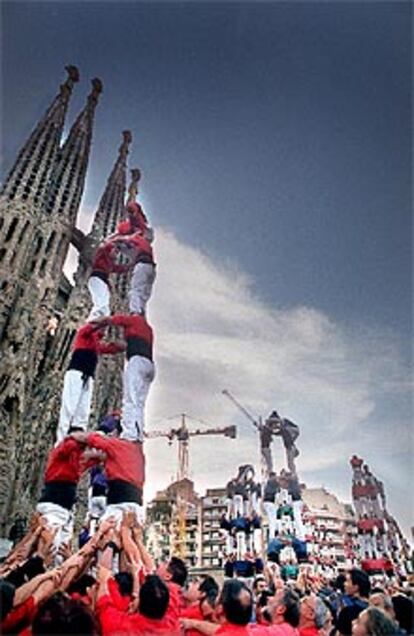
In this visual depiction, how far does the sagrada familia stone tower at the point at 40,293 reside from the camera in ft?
65.9

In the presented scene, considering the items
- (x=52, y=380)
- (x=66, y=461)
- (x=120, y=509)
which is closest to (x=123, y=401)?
(x=66, y=461)

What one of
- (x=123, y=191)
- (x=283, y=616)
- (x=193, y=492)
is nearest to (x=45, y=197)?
(x=123, y=191)

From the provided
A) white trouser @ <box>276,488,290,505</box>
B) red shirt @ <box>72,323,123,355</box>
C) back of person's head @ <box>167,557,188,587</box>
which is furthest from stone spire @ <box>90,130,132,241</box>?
back of person's head @ <box>167,557,188,587</box>

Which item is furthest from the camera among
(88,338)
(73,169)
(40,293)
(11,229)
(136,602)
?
(73,169)

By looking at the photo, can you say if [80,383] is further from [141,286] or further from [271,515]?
[271,515]

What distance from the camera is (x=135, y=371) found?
6477 millimetres

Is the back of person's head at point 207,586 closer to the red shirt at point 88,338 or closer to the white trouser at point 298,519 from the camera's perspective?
the red shirt at point 88,338

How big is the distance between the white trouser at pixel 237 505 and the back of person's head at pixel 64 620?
16.5 metres

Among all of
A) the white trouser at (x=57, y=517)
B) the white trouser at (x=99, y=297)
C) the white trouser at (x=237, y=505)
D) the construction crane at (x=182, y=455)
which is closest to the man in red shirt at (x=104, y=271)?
the white trouser at (x=99, y=297)

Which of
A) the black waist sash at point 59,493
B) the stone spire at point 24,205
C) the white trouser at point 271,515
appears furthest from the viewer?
the stone spire at point 24,205

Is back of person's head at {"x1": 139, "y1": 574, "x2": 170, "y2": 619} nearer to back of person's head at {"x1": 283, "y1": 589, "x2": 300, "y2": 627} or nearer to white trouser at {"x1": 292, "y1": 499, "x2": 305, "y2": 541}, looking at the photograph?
back of person's head at {"x1": 283, "y1": 589, "x2": 300, "y2": 627}

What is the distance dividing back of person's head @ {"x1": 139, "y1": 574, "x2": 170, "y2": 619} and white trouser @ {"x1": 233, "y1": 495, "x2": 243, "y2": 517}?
15493 millimetres

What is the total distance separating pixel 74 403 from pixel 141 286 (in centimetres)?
198

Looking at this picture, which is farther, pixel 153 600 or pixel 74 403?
pixel 74 403
